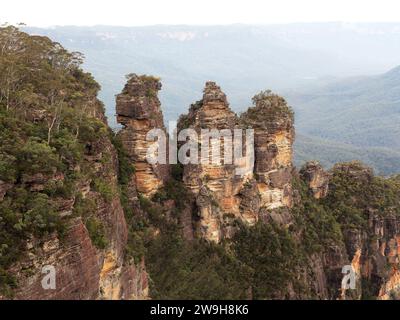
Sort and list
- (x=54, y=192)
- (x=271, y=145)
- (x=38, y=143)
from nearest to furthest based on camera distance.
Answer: (x=54, y=192) < (x=38, y=143) < (x=271, y=145)

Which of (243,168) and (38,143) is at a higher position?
(38,143)

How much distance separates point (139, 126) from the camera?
32750mm

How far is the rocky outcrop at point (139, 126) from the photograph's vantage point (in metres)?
32.5

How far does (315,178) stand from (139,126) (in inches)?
808

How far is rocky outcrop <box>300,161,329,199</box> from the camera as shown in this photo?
4647 cm

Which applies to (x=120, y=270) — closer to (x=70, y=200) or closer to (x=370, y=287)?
(x=70, y=200)

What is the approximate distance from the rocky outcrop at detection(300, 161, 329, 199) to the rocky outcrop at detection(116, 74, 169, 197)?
1806 cm

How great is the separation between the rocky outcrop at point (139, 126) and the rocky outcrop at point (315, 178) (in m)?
18.1

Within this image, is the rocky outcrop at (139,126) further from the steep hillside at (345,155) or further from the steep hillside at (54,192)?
the steep hillside at (345,155)
